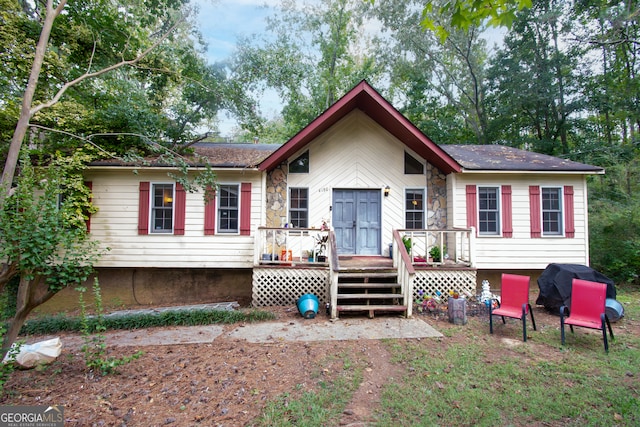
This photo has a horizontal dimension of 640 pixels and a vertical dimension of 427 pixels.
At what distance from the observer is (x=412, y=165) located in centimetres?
932

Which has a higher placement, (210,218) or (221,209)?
(221,209)

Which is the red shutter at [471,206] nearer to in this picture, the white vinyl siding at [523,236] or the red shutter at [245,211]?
the white vinyl siding at [523,236]

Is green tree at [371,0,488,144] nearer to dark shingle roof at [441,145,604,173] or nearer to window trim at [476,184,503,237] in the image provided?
dark shingle roof at [441,145,604,173]

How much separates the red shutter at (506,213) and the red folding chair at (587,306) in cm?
384

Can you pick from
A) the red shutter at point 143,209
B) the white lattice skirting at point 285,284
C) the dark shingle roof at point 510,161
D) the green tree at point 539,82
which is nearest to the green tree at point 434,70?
the green tree at point 539,82

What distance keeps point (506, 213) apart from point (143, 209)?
407 inches

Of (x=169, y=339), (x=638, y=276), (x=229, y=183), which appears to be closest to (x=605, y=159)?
(x=638, y=276)

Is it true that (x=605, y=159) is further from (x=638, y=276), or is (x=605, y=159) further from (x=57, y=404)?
(x=57, y=404)

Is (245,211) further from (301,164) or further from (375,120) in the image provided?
(375,120)

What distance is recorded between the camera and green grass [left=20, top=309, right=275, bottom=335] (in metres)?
6.38

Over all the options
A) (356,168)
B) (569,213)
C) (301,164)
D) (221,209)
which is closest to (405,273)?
(356,168)

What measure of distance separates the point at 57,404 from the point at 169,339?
2.21 metres

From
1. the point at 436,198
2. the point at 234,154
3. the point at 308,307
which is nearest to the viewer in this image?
the point at 308,307

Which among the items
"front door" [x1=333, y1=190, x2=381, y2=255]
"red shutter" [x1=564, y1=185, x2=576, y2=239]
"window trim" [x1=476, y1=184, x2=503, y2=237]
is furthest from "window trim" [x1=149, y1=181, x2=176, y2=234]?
"red shutter" [x1=564, y1=185, x2=576, y2=239]
